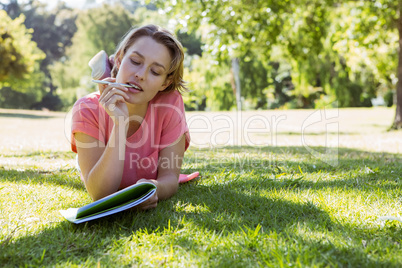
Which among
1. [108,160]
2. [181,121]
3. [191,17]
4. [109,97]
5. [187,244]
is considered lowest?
[187,244]

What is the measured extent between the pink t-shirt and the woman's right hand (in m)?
0.27

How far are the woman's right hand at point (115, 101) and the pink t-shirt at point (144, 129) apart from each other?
0.27 m

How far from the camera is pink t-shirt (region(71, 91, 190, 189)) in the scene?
96.0 inches

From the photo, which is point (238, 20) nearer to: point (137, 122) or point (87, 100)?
point (137, 122)

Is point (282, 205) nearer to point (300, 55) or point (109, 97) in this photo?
point (109, 97)

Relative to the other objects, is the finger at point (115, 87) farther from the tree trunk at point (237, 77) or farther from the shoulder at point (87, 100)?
the tree trunk at point (237, 77)

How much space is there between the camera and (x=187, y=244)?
68.4 inches

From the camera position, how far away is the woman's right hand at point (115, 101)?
220 centimetres

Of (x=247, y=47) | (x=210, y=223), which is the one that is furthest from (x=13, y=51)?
(x=210, y=223)

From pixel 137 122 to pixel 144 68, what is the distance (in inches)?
18.7

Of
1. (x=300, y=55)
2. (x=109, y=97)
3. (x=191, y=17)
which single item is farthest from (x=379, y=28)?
(x=109, y=97)

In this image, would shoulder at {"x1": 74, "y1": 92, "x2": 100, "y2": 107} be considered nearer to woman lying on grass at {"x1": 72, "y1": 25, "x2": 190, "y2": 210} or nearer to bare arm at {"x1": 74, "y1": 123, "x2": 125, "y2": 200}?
woman lying on grass at {"x1": 72, "y1": 25, "x2": 190, "y2": 210}

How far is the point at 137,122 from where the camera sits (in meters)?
2.68

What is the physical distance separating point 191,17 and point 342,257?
27.5 ft
